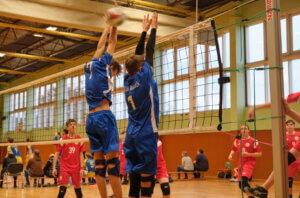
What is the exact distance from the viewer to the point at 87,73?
445cm

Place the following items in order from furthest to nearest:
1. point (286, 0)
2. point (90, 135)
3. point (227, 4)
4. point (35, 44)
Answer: point (35, 44)
point (227, 4)
point (286, 0)
point (90, 135)

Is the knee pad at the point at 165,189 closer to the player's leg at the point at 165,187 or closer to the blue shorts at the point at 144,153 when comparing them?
the player's leg at the point at 165,187

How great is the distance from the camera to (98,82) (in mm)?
4328

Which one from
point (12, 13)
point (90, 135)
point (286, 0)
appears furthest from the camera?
point (286, 0)

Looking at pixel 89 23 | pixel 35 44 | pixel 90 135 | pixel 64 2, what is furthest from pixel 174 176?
pixel 90 135

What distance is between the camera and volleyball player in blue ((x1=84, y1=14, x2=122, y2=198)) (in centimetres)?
422

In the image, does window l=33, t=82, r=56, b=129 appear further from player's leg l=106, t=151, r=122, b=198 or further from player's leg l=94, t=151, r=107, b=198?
player's leg l=106, t=151, r=122, b=198

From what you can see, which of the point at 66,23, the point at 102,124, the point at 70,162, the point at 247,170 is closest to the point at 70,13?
the point at 66,23

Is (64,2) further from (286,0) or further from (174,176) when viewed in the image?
(174,176)

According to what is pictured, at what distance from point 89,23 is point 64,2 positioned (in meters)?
1.36

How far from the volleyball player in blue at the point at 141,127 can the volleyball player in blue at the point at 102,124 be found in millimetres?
418

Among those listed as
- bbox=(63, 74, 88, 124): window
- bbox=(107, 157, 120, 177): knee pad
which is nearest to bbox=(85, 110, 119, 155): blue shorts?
bbox=(107, 157, 120, 177): knee pad

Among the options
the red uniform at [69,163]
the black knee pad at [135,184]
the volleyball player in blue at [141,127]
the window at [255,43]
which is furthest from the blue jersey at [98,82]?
the window at [255,43]

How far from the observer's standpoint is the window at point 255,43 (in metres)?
15.1
